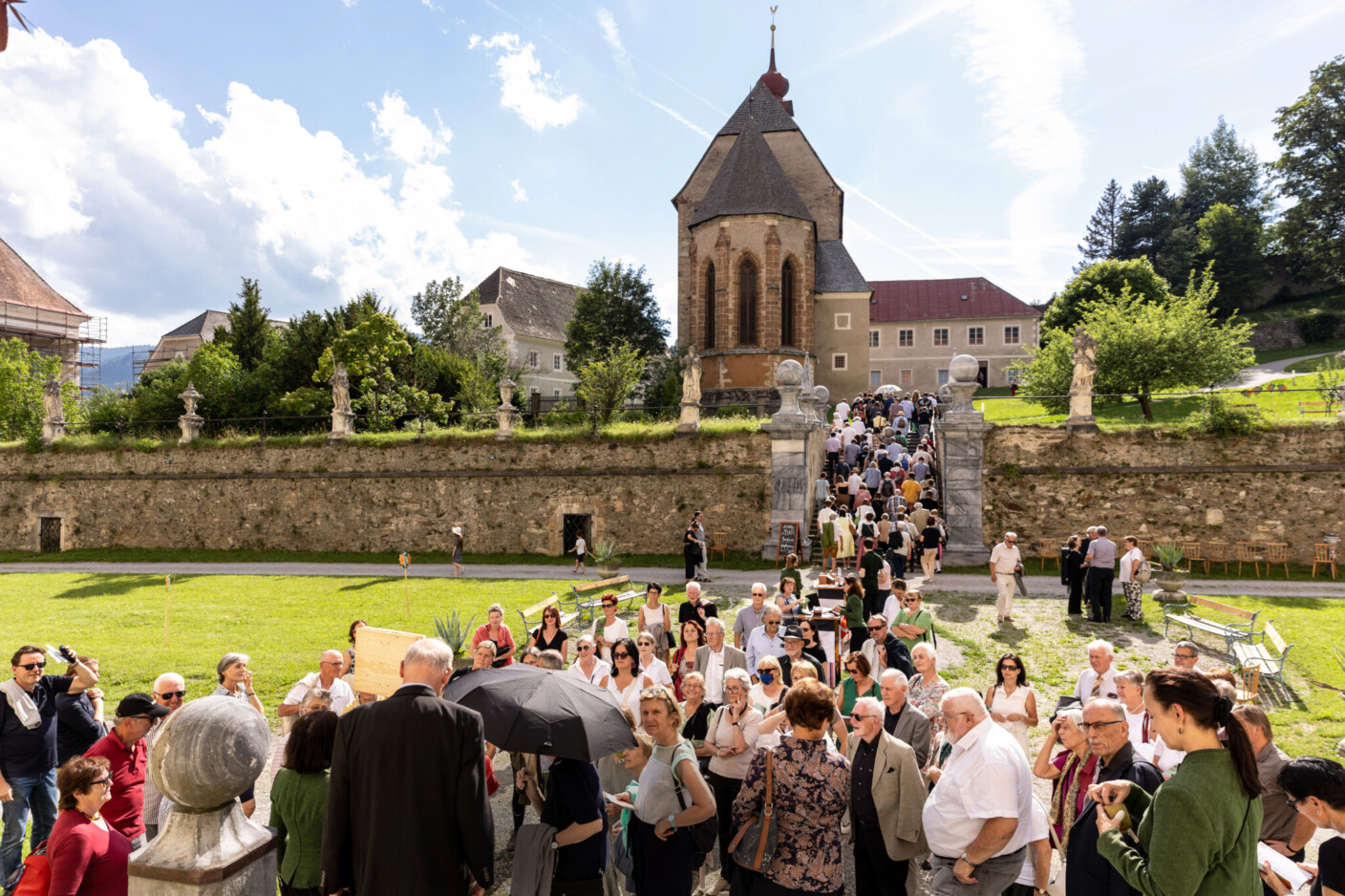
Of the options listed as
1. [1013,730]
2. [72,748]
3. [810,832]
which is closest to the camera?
[810,832]

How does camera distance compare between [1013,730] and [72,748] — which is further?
[1013,730]

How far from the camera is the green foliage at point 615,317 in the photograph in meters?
39.2

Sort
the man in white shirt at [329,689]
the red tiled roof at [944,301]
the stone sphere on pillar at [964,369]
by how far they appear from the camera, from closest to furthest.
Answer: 1. the man in white shirt at [329,689]
2. the stone sphere on pillar at [964,369]
3. the red tiled roof at [944,301]

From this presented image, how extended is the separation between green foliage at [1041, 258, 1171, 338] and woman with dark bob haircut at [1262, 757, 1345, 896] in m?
45.4

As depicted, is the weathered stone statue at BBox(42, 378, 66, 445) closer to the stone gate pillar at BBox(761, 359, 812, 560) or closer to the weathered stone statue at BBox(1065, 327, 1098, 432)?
the stone gate pillar at BBox(761, 359, 812, 560)

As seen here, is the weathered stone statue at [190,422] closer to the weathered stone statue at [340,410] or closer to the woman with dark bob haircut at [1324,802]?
the weathered stone statue at [340,410]

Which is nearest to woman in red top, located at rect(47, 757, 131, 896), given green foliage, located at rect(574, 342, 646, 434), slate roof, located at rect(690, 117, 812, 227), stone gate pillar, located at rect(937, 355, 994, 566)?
stone gate pillar, located at rect(937, 355, 994, 566)

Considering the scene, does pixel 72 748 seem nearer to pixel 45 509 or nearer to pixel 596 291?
pixel 45 509

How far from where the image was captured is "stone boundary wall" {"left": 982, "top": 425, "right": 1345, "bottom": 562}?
57.2ft

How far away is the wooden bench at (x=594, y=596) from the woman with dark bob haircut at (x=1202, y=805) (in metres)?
9.83

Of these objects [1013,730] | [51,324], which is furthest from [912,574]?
[51,324]

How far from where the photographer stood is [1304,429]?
17406 millimetres

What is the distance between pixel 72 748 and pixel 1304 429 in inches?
892

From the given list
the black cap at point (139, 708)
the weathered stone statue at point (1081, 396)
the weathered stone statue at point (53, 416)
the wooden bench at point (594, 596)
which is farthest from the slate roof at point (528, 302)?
the black cap at point (139, 708)
